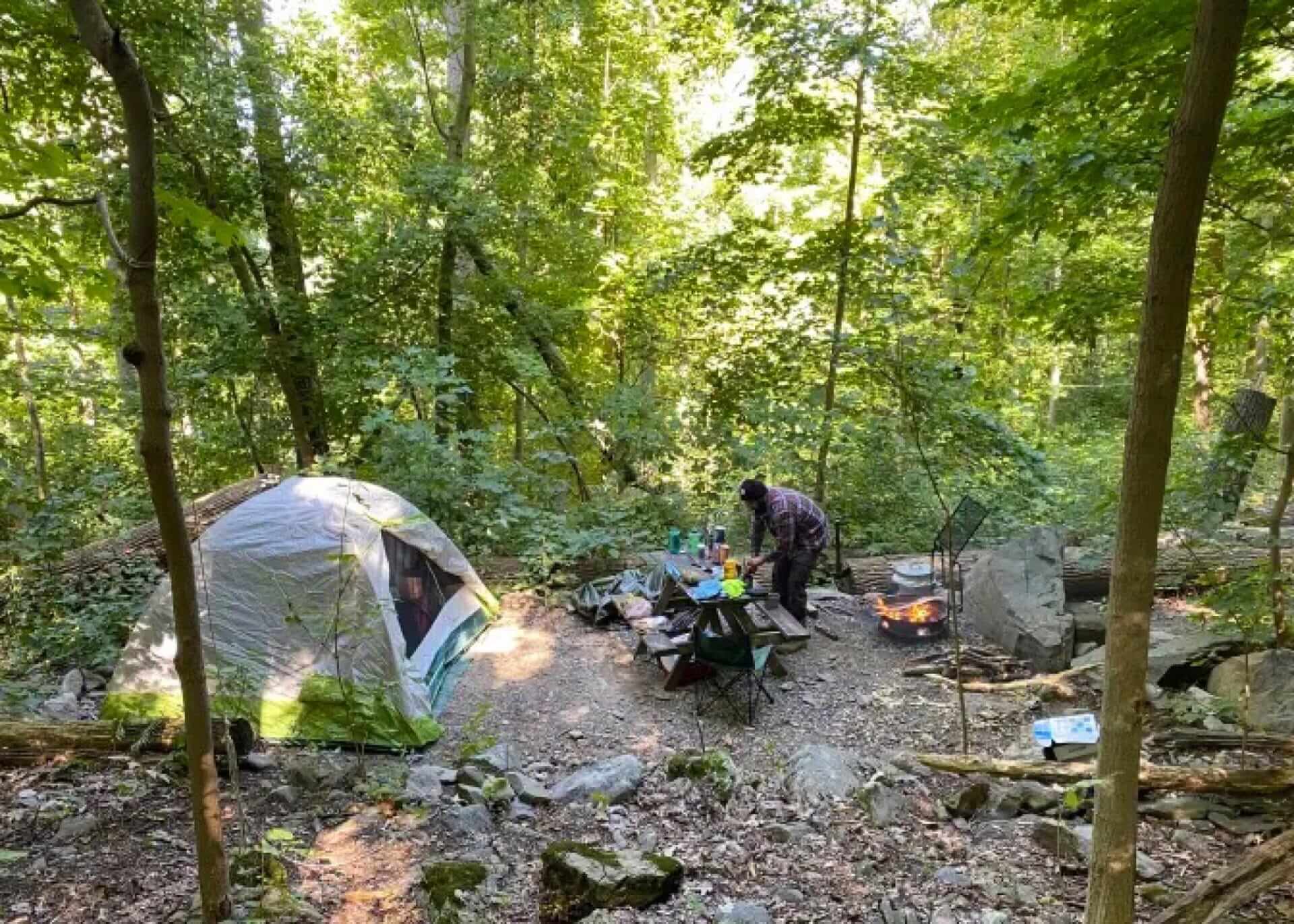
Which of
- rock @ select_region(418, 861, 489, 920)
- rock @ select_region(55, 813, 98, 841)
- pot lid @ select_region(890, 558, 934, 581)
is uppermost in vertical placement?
pot lid @ select_region(890, 558, 934, 581)

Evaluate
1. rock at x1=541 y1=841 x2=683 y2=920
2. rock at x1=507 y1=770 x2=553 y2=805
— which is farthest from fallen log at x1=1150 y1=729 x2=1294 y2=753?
rock at x1=507 y1=770 x2=553 y2=805

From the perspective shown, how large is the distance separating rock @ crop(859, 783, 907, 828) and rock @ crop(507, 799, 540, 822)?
176cm

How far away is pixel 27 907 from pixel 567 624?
509 centimetres

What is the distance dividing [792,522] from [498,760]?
315 centimetres

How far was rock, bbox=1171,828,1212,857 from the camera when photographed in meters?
3.46

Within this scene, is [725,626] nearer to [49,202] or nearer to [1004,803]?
[1004,803]

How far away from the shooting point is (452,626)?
273 inches

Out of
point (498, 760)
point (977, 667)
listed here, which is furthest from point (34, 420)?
point (977, 667)

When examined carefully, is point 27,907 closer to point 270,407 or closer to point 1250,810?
point 1250,810

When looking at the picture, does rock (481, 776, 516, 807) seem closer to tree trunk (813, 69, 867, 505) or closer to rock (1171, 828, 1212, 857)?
rock (1171, 828, 1212, 857)

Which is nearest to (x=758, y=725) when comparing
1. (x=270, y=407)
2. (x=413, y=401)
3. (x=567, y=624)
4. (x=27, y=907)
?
(x=567, y=624)

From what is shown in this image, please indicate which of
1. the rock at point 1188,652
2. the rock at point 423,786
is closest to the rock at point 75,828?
the rock at point 423,786

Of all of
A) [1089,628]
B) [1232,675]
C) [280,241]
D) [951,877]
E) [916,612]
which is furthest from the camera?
[280,241]

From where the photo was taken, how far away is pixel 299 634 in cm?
529
